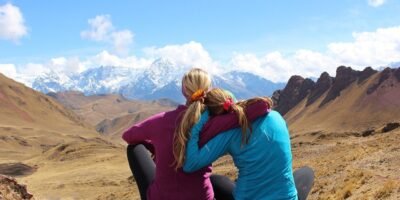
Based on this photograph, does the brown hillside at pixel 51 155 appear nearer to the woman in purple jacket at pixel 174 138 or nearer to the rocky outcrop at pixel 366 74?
the woman in purple jacket at pixel 174 138

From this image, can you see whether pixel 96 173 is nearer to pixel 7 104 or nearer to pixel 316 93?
pixel 316 93

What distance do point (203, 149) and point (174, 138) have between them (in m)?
0.42

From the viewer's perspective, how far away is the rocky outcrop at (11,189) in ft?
46.3

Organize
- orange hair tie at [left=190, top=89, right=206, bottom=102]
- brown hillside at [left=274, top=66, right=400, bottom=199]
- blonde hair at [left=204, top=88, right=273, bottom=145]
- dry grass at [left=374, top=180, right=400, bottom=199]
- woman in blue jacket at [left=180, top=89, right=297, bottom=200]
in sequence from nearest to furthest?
blonde hair at [left=204, top=88, right=273, bottom=145] < woman in blue jacket at [left=180, top=89, right=297, bottom=200] < orange hair tie at [left=190, top=89, right=206, bottom=102] < dry grass at [left=374, top=180, right=400, bottom=199] < brown hillside at [left=274, top=66, right=400, bottom=199]

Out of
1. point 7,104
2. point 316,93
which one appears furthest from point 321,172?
point 7,104

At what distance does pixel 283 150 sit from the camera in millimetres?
6039

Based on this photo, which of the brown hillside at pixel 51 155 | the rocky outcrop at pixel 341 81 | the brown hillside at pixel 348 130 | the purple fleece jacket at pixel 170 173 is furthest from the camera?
the rocky outcrop at pixel 341 81

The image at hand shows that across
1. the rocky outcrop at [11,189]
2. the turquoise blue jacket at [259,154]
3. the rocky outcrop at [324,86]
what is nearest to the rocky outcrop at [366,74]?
the rocky outcrop at [324,86]

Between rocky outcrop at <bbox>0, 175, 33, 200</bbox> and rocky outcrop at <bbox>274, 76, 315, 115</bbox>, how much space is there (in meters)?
141

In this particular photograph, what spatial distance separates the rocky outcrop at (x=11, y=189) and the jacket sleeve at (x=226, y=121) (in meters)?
9.46

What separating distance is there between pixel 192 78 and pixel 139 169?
A: 57.8 inches

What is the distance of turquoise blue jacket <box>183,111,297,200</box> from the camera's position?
598cm

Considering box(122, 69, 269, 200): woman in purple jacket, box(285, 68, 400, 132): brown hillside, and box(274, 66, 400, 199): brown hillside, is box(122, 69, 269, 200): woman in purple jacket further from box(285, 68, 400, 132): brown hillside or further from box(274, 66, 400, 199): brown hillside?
box(285, 68, 400, 132): brown hillside

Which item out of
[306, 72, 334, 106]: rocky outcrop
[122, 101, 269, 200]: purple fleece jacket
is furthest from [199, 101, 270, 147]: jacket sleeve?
[306, 72, 334, 106]: rocky outcrop
